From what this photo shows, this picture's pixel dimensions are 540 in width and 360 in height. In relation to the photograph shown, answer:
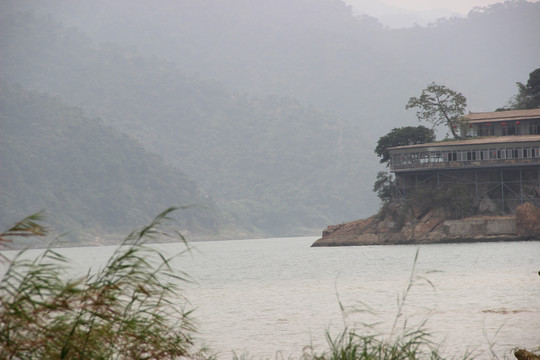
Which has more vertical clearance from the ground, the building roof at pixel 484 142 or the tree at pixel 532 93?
the tree at pixel 532 93

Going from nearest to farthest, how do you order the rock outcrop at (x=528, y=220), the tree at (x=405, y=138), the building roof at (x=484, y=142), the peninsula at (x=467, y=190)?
the rock outcrop at (x=528, y=220) → the peninsula at (x=467, y=190) → the building roof at (x=484, y=142) → the tree at (x=405, y=138)

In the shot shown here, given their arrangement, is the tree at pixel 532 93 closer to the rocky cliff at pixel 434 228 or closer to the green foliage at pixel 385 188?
the green foliage at pixel 385 188

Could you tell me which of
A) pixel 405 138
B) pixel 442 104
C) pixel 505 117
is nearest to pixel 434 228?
pixel 405 138

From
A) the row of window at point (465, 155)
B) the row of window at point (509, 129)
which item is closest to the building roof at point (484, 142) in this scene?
the row of window at point (465, 155)

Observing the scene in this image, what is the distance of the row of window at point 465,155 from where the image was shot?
90250 mm

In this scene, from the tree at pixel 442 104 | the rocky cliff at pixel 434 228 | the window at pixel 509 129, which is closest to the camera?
the rocky cliff at pixel 434 228

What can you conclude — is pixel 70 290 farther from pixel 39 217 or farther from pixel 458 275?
pixel 458 275

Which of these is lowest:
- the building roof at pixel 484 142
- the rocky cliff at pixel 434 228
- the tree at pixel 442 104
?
the rocky cliff at pixel 434 228

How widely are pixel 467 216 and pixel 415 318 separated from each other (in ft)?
223

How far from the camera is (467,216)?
304ft

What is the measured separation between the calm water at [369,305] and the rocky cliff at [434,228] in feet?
89.6

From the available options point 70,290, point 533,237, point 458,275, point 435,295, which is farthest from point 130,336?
point 533,237

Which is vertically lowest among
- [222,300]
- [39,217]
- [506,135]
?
[222,300]

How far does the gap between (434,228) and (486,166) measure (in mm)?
10352
